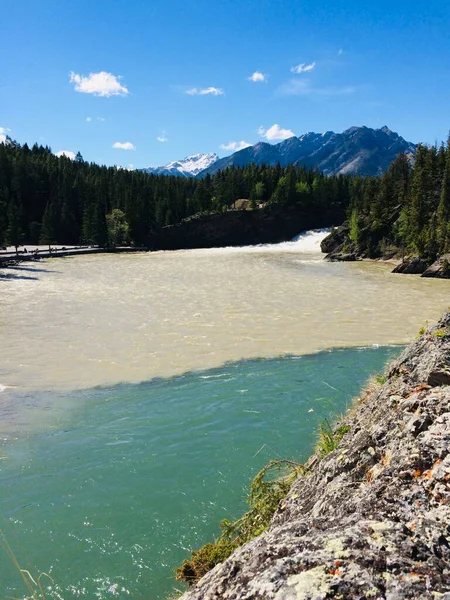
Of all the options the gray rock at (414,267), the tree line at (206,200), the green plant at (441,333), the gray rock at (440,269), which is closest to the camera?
the green plant at (441,333)

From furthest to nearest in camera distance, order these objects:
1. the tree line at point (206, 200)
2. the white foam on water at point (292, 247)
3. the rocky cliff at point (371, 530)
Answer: the white foam on water at point (292, 247) < the tree line at point (206, 200) < the rocky cliff at point (371, 530)

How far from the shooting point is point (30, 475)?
982 cm

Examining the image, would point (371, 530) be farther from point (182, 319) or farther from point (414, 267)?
Answer: point (414, 267)

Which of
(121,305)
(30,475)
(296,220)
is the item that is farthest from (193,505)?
(296,220)

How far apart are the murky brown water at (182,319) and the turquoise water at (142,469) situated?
2.99 metres

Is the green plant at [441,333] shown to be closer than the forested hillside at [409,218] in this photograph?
Yes

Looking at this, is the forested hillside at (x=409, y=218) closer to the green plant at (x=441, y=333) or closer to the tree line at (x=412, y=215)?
the tree line at (x=412, y=215)

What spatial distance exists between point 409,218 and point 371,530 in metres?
75.2

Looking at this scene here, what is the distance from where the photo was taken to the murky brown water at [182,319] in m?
19.3

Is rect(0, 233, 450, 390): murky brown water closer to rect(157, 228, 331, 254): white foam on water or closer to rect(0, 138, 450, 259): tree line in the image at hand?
rect(0, 138, 450, 259): tree line

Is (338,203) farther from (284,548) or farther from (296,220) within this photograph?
(284,548)

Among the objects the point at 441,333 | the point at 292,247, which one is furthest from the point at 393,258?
the point at 441,333

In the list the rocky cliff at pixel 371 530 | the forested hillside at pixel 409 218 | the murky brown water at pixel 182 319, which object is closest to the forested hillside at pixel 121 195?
the forested hillside at pixel 409 218

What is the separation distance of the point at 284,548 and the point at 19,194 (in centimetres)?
14504
